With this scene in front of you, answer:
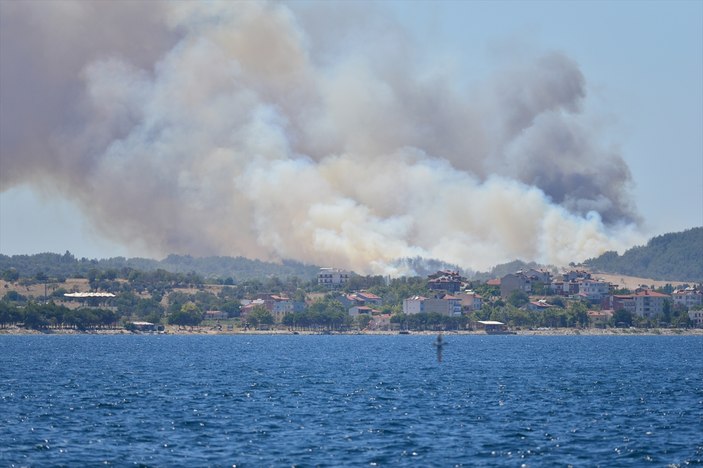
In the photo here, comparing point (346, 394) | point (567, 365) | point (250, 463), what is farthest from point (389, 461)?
point (567, 365)

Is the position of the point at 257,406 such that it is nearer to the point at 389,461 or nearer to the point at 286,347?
the point at 389,461

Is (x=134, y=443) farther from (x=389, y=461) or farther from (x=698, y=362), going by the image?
(x=698, y=362)

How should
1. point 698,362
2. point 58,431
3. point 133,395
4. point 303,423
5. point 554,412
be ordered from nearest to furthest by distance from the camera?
point 58,431 → point 303,423 → point 554,412 → point 133,395 → point 698,362

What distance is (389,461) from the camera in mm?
55500

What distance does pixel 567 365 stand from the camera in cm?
12525

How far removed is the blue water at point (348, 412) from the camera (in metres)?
57.5

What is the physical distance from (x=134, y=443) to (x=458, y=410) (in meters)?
22.8

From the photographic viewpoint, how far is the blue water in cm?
5750

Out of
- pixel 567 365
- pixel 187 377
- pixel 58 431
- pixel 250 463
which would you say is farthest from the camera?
pixel 567 365

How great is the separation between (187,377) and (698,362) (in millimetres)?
58311

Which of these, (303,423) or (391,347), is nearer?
(303,423)

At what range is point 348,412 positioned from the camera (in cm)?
7450

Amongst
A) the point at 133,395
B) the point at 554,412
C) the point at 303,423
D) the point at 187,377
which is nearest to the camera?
the point at 303,423

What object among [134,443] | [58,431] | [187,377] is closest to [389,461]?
[134,443]
